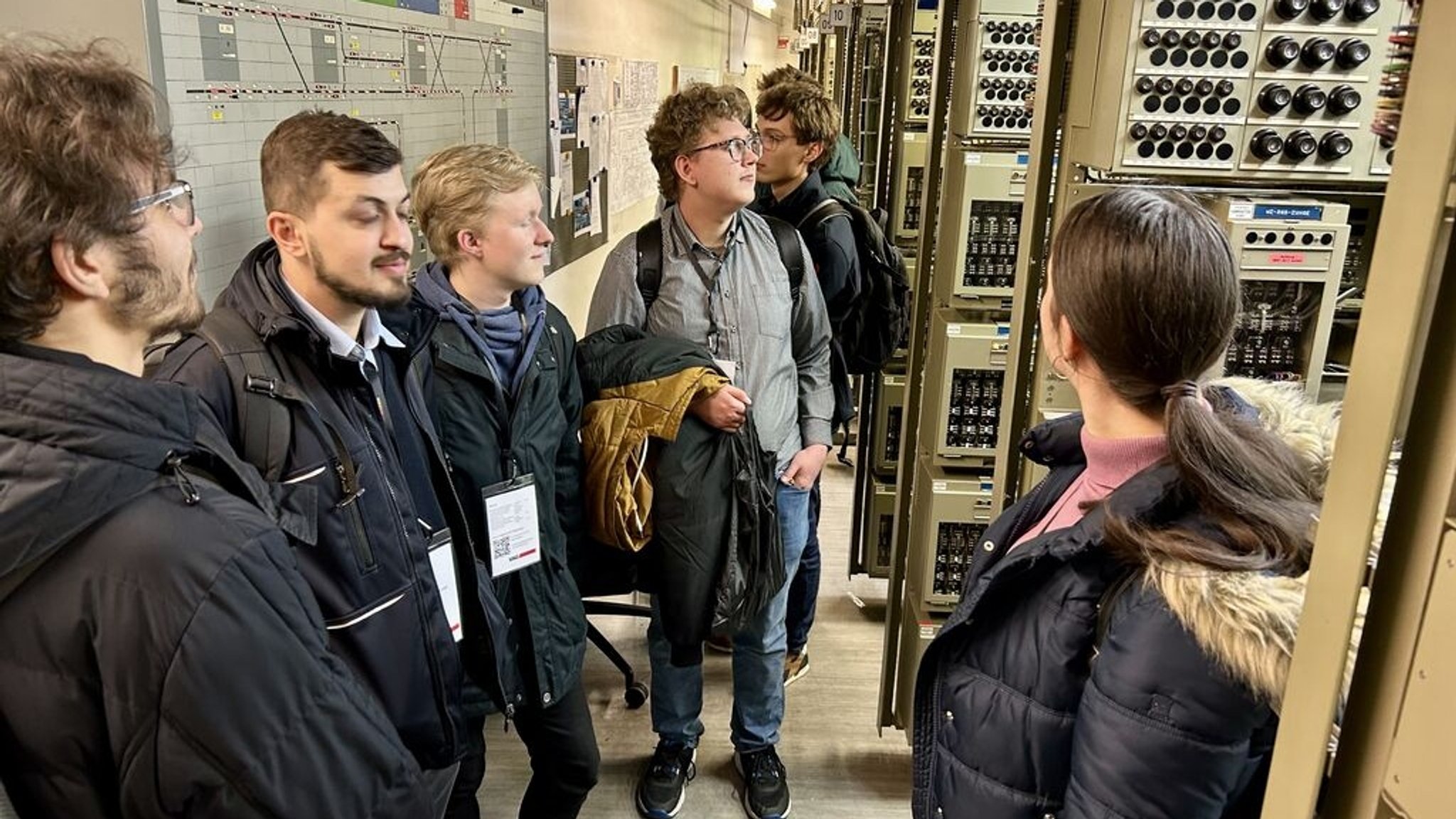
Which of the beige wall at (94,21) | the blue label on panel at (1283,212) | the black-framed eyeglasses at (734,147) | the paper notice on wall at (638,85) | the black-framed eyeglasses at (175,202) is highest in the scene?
the paper notice on wall at (638,85)

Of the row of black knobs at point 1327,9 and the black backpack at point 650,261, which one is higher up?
the row of black knobs at point 1327,9

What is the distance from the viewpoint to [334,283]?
1.34 metres

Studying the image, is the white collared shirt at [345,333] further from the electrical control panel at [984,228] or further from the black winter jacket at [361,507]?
the electrical control panel at [984,228]

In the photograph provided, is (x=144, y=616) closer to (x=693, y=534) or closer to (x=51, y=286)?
(x=51, y=286)

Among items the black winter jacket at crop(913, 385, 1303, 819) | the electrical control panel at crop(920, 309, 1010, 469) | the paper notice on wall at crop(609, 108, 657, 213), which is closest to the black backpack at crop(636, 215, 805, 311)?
the electrical control panel at crop(920, 309, 1010, 469)

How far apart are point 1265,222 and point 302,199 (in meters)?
1.64

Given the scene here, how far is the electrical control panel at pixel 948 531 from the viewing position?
8.55 ft

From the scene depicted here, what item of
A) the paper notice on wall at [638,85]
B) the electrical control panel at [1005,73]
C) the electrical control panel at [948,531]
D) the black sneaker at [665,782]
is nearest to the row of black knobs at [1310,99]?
the electrical control panel at [1005,73]

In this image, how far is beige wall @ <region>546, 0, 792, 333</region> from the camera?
3381 millimetres

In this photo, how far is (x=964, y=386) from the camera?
104 inches

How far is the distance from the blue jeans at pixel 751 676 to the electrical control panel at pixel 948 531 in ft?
1.38

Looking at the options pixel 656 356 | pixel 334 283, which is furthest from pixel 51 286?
pixel 656 356

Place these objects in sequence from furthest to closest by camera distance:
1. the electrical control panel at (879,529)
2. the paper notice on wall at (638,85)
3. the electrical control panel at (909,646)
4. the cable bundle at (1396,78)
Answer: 1. the paper notice on wall at (638,85)
2. the electrical control panel at (879,529)
3. the electrical control panel at (909,646)
4. the cable bundle at (1396,78)

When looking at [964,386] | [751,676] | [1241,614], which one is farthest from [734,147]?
[1241,614]
